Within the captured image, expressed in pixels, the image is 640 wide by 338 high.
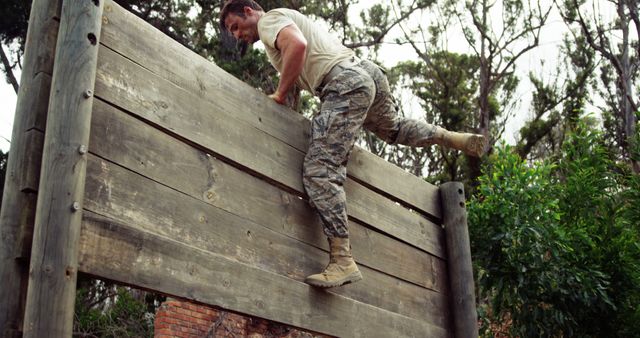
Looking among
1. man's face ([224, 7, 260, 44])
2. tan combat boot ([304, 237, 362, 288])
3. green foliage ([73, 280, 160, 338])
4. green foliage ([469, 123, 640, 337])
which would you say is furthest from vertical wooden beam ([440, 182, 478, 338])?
green foliage ([73, 280, 160, 338])

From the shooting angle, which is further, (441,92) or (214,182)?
(441,92)

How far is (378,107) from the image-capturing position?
4.27m

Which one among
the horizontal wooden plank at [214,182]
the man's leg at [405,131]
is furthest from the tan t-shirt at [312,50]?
the horizontal wooden plank at [214,182]

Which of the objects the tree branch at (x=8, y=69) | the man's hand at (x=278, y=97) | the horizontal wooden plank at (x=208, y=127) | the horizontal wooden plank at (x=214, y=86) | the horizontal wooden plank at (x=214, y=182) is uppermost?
the tree branch at (x=8, y=69)

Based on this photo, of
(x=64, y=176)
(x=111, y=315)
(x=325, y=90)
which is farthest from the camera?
(x=111, y=315)

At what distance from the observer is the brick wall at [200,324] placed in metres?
11.5

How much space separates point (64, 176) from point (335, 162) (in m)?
1.52

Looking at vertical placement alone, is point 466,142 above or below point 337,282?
above

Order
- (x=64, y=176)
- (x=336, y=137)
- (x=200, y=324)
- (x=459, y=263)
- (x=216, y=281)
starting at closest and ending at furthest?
(x=64, y=176)
(x=216, y=281)
(x=336, y=137)
(x=459, y=263)
(x=200, y=324)

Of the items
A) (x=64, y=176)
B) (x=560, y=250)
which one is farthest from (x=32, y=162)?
(x=560, y=250)

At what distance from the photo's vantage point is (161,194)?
296cm

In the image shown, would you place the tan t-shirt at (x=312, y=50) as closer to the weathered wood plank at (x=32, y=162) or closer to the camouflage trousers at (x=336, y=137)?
the camouflage trousers at (x=336, y=137)

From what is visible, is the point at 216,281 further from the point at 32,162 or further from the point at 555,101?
the point at 555,101

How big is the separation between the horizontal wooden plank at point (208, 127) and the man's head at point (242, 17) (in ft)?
2.01
